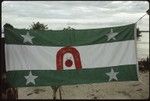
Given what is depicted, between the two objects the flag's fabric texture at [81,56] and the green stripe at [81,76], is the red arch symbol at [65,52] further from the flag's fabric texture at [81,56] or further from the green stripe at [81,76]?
the green stripe at [81,76]

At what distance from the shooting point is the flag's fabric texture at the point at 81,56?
23.2 ft

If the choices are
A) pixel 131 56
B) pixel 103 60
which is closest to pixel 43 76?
pixel 103 60

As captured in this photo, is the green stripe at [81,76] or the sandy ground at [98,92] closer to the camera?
the green stripe at [81,76]

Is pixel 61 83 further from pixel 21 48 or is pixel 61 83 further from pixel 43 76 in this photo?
pixel 21 48

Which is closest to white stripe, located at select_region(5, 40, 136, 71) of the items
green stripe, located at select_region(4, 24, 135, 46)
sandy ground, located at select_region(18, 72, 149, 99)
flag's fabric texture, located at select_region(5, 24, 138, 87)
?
flag's fabric texture, located at select_region(5, 24, 138, 87)

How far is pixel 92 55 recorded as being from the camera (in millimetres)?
7117

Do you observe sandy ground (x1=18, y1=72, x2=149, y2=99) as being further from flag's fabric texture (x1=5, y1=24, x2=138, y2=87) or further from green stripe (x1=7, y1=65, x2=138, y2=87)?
flag's fabric texture (x1=5, y1=24, x2=138, y2=87)

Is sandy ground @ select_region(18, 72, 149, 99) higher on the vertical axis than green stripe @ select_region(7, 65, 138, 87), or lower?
lower

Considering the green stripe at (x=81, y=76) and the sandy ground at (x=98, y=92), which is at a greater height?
the green stripe at (x=81, y=76)

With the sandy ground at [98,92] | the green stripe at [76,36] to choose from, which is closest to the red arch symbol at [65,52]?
the green stripe at [76,36]

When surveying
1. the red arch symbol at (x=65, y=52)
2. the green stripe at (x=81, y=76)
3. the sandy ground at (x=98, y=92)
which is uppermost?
the red arch symbol at (x=65, y=52)

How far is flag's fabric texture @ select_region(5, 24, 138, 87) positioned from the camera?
278 inches

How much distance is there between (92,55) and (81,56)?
25 centimetres

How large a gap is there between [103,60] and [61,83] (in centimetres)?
110
